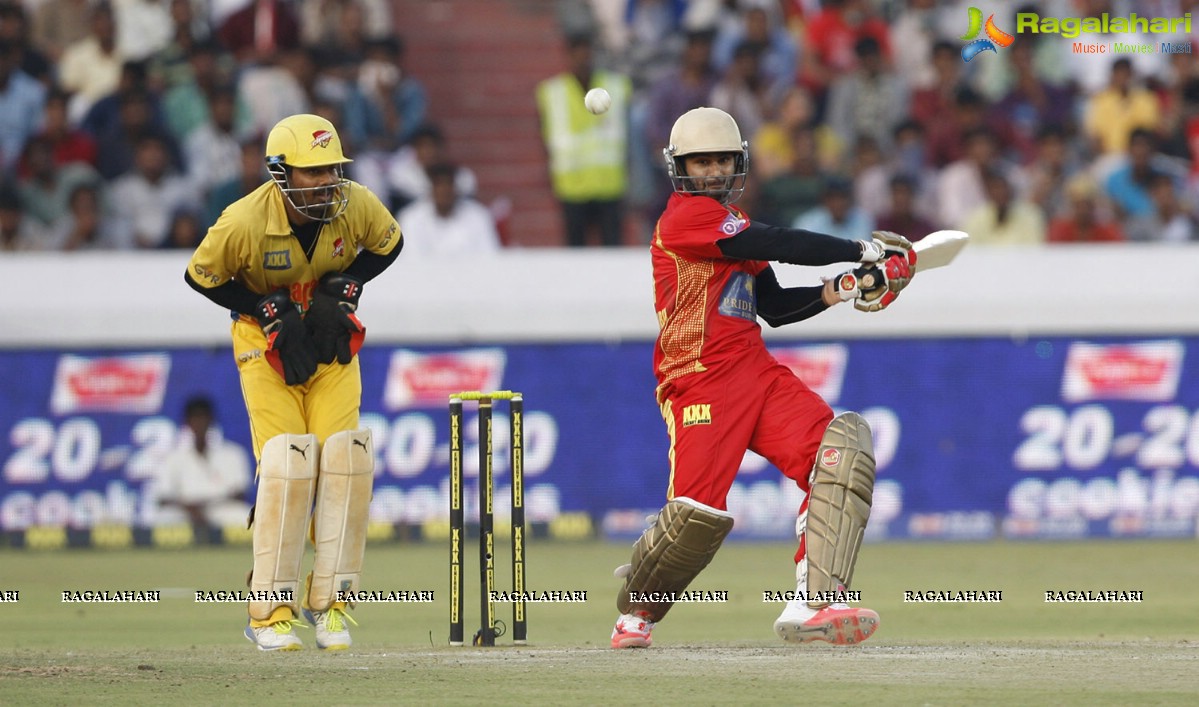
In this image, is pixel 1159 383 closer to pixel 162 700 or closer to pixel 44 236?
pixel 44 236

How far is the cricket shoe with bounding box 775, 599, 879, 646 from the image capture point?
755 centimetres

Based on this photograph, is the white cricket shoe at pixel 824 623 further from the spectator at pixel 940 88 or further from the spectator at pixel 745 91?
the spectator at pixel 940 88

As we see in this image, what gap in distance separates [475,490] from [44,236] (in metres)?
4.41

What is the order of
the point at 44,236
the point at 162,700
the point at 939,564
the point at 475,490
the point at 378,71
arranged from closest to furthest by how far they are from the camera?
1. the point at 162,700
2. the point at 939,564
3. the point at 475,490
4. the point at 44,236
5. the point at 378,71

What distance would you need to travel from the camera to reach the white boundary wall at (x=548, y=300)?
15.1 m

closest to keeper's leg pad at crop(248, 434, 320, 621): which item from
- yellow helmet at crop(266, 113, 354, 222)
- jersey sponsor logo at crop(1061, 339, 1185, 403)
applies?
yellow helmet at crop(266, 113, 354, 222)

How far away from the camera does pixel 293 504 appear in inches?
318

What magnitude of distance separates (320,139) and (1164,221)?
10137 millimetres

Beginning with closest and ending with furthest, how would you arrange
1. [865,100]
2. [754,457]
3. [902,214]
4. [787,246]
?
[787,246]
[754,457]
[902,214]
[865,100]

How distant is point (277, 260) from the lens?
8133mm

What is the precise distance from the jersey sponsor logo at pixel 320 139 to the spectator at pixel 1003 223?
928cm

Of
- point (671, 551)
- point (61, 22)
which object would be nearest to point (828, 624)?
point (671, 551)

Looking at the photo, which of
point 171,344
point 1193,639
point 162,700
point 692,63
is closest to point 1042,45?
point 692,63

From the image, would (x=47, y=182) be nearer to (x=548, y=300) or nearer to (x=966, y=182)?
(x=548, y=300)
